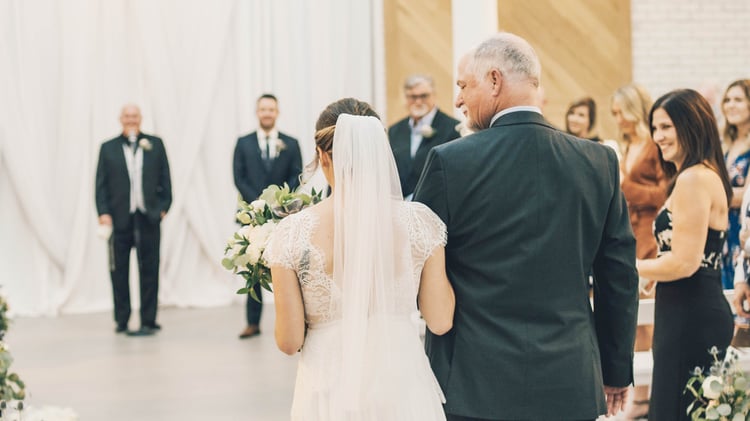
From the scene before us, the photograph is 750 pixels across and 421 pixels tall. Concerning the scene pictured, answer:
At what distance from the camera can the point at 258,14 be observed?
10742 mm

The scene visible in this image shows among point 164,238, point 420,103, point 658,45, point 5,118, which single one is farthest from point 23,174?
point 658,45

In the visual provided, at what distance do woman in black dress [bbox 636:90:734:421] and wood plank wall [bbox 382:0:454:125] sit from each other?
685 cm

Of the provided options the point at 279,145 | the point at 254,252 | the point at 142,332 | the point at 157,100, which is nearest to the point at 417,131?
the point at 279,145

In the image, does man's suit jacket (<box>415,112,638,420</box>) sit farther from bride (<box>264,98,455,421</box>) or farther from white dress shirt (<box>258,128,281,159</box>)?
white dress shirt (<box>258,128,281,159</box>)

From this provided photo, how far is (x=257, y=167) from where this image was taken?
8.58 metres

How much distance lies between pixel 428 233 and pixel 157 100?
8294 mm

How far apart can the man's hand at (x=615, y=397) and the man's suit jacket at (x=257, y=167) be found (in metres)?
5.83

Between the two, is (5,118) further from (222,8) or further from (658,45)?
(658,45)

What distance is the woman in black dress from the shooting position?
366cm

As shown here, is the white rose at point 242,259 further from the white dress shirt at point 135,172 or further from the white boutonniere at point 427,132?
the white dress shirt at point 135,172

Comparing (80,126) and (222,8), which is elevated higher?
(222,8)

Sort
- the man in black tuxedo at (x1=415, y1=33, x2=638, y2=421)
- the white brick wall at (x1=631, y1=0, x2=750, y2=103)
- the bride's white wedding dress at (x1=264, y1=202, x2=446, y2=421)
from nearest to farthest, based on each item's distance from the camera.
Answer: the man in black tuxedo at (x1=415, y1=33, x2=638, y2=421)
the bride's white wedding dress at (x1=264, y1=202, x2=446, y2=421)
the white brick wall at (x1=631, y1=0, x2=750, y2=103)

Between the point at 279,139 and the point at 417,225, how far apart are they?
6034 mm

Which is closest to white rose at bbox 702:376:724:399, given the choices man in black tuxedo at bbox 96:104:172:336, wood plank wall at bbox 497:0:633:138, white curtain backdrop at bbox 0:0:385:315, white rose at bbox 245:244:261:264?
white rose at bbox 245:244:261:264
